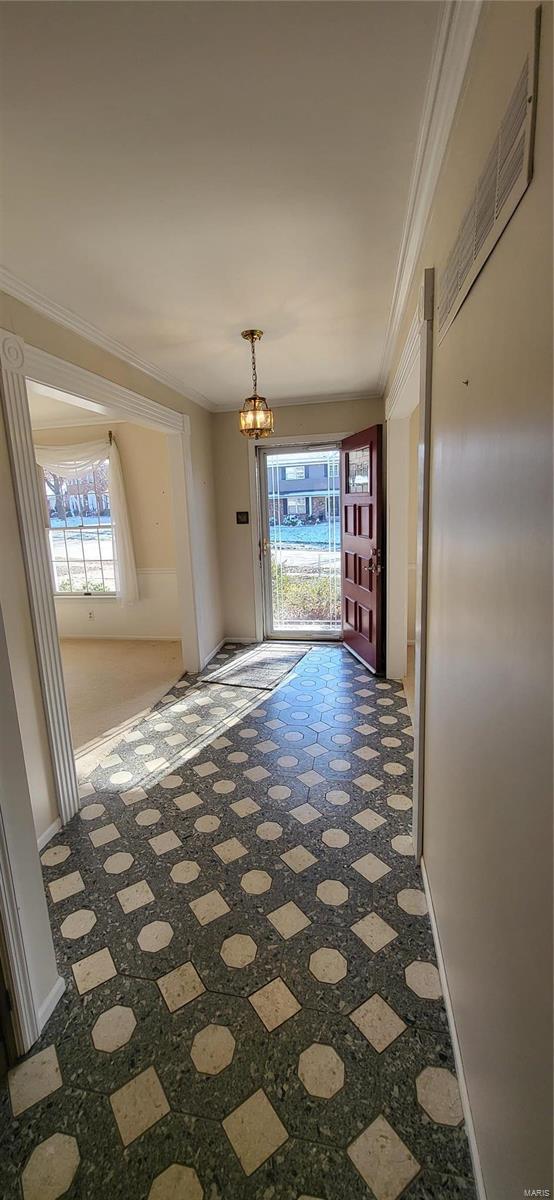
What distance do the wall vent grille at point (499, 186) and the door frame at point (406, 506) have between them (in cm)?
40

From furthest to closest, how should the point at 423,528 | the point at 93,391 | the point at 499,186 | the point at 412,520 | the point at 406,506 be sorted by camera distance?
the point at 412,520
the point at 406,506
the point at 93,391
the point at 423,528
the point at 499,186

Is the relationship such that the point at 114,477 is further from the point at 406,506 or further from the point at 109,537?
the point at 406,506

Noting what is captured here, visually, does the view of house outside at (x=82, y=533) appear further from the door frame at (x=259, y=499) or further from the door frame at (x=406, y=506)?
the door frame at (x=406, y=506)

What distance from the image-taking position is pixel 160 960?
5.02 feet

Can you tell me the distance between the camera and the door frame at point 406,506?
160cm

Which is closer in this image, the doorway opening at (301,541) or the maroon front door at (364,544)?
the maroon front door at (364,544)

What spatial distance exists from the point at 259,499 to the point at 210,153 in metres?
3.42

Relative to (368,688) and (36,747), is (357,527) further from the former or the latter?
(36,747)

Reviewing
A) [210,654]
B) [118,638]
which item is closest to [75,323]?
[210,654]

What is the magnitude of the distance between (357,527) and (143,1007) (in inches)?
143

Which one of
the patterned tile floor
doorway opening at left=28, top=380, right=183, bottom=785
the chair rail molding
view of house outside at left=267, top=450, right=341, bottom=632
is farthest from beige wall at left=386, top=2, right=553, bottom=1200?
doorway opening at left=28, top=380, right=183, bottom=785

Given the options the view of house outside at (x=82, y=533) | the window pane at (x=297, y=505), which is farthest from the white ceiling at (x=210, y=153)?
the view of house outside at (x=82, y=533)

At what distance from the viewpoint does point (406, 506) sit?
3684mm

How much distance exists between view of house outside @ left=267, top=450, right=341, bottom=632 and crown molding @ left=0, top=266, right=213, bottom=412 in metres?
1.53
